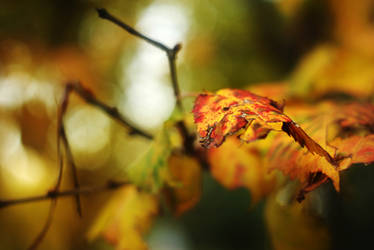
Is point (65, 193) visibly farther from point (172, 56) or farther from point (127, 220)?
point (172, 56)

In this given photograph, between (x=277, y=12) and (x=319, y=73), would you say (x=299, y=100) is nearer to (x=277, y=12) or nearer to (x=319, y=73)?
(x=319, y=73)

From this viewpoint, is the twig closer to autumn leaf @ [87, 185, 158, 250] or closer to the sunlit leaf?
autumn leaf @ [87, 185, 158, 250]

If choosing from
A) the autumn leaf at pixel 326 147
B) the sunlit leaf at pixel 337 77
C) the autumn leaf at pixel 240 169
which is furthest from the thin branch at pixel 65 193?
the sunlit leaf at pixel 337 77

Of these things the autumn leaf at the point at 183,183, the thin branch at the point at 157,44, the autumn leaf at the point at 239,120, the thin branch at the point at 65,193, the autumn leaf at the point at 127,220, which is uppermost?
the thin branch at the point at 157,44

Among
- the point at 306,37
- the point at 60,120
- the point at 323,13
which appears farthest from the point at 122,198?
the point at 323,13

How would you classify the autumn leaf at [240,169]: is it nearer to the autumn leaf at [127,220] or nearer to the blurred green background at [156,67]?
the autumn leaf at [127,220]
